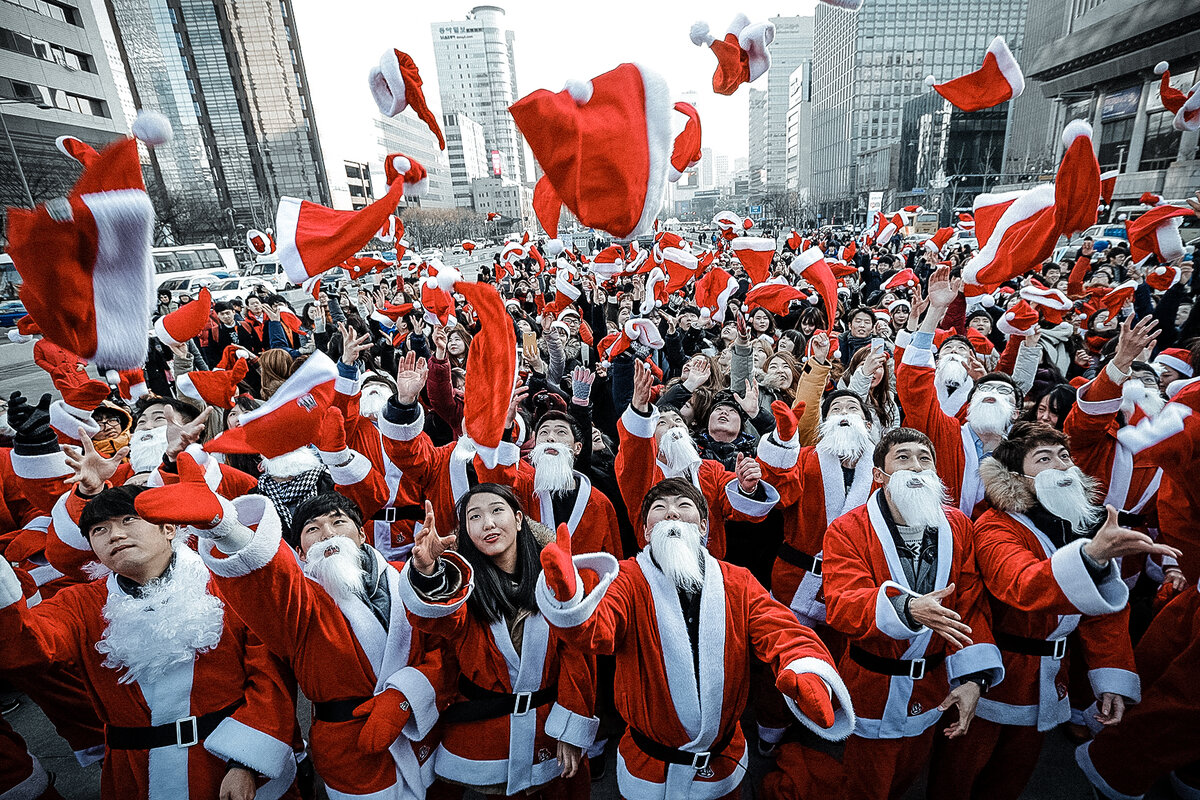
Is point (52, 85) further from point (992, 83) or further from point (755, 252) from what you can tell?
point (992, 83)

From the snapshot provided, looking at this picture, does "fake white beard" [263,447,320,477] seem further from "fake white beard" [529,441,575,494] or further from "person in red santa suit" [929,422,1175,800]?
"person in red santa suit" [929,422,1175,800]

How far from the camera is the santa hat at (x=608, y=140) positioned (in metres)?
2.03

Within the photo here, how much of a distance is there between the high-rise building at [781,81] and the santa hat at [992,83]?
94.8 metres

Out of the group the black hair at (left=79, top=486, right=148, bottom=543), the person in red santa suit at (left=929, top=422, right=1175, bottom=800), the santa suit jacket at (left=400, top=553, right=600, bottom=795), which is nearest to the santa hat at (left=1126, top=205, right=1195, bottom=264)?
the person in red santa suit at (left=929, top=422, right=1175, bottom=800)

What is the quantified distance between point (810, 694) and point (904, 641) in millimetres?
839

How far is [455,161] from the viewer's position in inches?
3332

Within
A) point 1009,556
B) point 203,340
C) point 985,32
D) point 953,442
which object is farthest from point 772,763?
point 985,32

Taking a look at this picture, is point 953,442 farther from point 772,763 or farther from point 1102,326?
point 1102,326

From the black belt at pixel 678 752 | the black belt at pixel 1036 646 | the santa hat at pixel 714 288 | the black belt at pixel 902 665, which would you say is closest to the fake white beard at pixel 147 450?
the black belt at pixel 678 752

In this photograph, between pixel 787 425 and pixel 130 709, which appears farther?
pixel 787 425

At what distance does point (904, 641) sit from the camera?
2.27 m

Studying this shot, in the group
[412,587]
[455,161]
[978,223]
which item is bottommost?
[412,587]

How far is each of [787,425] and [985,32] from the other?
8430 centimetres

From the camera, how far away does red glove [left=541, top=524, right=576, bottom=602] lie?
5.79 ft
